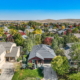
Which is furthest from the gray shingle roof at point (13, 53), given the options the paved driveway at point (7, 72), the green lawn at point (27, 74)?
the green lawn at point (27, 74)

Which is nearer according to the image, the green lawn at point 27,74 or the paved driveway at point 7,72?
the green lawn at point 27,74

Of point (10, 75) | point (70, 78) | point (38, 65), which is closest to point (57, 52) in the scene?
point (38, 65)

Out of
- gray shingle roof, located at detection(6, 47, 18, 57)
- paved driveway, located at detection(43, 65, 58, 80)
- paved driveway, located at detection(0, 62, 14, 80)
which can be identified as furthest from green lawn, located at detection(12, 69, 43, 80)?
gray shingle roof, located at detection(6, 47, 18, 57)

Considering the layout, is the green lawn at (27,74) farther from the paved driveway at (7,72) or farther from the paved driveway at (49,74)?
the paved driveway at (7,72)

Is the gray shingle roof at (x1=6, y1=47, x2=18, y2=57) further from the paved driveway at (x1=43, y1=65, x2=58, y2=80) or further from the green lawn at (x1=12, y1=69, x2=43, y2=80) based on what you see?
the paved driveway at (x1=43, y1=65, x2=58, y2=80)

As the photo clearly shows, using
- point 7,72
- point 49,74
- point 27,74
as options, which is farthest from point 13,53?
point 49,74

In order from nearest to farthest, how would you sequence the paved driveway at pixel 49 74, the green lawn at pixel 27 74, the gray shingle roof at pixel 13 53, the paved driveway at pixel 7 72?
the paved driveway at pixel 49 74, the green lawn at pixel 27 74, the paved driveway at pixel 7 72, the gray shingle roof at pixel 13 53

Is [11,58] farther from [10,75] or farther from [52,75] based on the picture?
[52,75]
